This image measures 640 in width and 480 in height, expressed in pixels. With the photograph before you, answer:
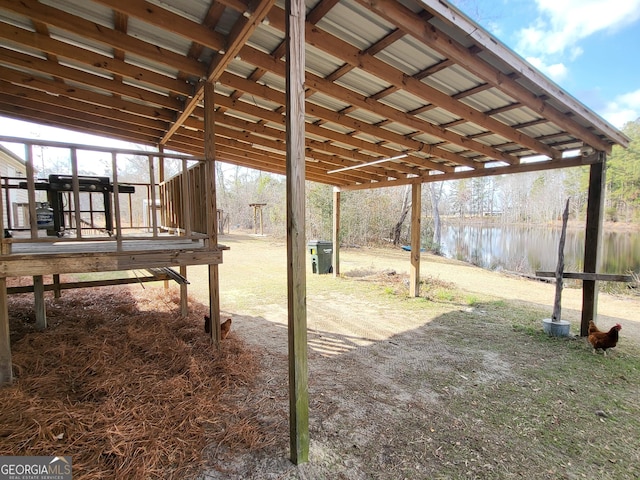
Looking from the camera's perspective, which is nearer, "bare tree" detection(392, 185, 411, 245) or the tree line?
the tree line

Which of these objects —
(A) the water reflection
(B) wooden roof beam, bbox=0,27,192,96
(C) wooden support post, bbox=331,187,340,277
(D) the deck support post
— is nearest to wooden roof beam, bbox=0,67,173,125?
(B) wooden roof beam, bbox=0,27,192,96

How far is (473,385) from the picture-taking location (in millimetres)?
2957

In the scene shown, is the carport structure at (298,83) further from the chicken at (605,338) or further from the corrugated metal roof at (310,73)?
the chicken at (605,338)

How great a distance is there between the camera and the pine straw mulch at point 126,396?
1.80 meters

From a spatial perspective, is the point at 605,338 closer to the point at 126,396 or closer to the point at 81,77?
the point at 126,396

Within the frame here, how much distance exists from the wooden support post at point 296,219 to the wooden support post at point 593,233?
4.28 metres

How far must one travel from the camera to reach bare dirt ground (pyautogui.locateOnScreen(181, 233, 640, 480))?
194cm

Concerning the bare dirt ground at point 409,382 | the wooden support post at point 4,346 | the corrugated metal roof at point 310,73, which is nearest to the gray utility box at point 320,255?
the bare dirt ground at point 409,382

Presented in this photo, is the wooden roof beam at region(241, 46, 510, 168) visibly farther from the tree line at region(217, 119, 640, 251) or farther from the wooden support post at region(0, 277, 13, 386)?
the wooden support post at region(0, 277, 13, 386)

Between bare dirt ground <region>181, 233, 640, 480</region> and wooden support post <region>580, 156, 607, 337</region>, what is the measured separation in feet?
1.79

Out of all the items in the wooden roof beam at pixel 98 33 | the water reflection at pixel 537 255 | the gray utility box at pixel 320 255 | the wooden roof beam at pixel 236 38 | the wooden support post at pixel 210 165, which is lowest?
the water reflection at pixel 537 255

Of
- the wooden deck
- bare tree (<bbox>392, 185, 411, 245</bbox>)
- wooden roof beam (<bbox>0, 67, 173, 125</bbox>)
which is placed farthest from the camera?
bare tree (<bbox>392, 185, 411, 245</bbox>)

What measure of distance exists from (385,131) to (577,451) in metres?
3.83

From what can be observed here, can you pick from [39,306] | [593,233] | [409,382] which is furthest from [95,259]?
[593,233]
